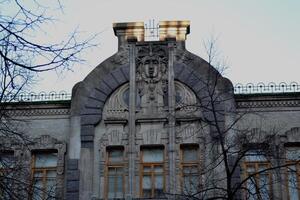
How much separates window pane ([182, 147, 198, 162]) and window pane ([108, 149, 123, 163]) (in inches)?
87.0

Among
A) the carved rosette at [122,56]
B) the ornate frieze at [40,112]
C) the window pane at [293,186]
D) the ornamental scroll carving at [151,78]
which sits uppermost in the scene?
the carved rosette at [122,56]

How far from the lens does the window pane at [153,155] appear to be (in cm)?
2203

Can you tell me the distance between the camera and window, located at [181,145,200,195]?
21.1 metres

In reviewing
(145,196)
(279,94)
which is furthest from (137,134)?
(279,94)

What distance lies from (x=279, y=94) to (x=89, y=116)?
6.81m

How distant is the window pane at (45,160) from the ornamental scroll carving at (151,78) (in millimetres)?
3645

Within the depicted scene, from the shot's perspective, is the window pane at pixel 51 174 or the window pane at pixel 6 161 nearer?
the window pane at pixel 6 161

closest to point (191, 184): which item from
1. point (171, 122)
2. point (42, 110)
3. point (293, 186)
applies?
point (171, 122)

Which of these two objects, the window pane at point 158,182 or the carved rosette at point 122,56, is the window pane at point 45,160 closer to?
the window pane at point 158,182

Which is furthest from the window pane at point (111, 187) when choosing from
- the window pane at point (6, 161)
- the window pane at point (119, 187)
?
the window pane at point (6, 161)

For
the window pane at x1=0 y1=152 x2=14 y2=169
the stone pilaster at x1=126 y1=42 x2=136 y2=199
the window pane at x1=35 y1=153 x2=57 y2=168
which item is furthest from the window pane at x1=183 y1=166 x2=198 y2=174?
the window pane at x1=0 y1=152 x2=14 y2=169

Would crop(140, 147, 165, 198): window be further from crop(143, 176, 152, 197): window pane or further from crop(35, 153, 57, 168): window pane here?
crop(35, 153, 57, 168): window pane

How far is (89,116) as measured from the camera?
884 inches

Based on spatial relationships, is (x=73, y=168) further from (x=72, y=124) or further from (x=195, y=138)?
(x=195, y=138)
